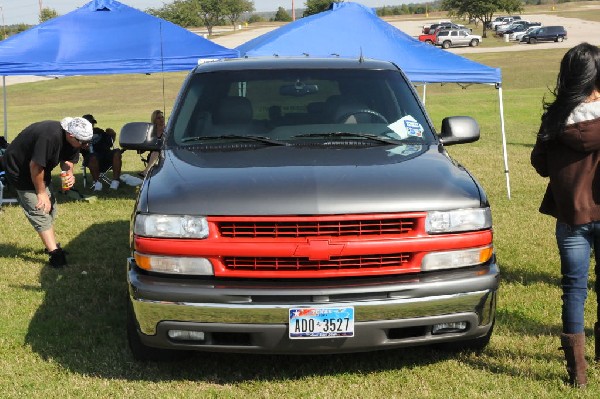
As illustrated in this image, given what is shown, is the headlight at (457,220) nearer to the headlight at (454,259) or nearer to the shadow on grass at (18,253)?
the headlight at (454,259)

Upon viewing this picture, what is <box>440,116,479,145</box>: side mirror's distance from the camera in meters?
5.24

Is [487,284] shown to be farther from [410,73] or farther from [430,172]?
[410,73]

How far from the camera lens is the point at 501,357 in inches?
186

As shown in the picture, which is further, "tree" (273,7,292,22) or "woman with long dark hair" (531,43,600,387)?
"tree" (273,7,292,22)

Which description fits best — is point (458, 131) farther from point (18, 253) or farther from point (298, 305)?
point (18, 253)

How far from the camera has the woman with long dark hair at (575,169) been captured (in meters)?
3.93

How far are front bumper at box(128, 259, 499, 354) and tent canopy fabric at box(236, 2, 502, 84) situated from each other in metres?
6.84

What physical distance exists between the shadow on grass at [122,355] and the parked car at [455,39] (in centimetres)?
5978

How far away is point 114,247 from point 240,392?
13.4ft

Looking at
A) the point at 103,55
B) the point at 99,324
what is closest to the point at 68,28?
the point at 103,55

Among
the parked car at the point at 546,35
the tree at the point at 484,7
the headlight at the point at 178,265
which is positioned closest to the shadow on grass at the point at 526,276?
the headlight at the point at 178,265

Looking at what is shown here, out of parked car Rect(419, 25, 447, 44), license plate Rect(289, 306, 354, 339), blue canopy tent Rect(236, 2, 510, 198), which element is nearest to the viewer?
license plate Rect(289, 306, 354, 339)

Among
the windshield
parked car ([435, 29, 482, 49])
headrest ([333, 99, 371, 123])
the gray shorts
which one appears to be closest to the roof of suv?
the windshield

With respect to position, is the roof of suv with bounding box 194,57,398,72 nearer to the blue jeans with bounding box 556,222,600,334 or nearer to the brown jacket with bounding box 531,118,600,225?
the brown jacket with bounding box 531,118,600,225
